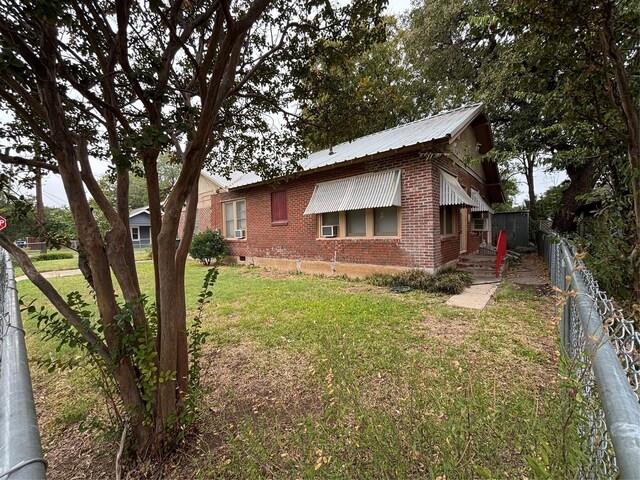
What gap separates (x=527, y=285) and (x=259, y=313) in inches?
258

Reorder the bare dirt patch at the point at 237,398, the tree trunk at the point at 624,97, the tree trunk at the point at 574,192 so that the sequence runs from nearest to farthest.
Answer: the bare dirt patch at the point at 237,398, the tree trunk at the point at 624,97, the tree trunk at the point at 574,192

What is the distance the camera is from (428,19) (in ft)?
39.5

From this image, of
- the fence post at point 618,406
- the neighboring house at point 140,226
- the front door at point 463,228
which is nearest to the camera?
the fence post at point 618,406

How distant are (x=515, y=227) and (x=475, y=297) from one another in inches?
557

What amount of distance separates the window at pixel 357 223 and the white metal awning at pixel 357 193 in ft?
2.12

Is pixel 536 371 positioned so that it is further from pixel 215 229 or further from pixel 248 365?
pixel 215 229

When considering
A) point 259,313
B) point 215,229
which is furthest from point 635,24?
point 215,229

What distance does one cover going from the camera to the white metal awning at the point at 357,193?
298 inches

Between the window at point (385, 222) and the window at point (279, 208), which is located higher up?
the window at point (279, 208)

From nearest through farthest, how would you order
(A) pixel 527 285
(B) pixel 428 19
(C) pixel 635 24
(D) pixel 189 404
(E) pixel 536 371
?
1. (D) pixel 189 404
2. (C) pixel 635 24
3. (E) pixel 536 371
4. (A) pixel 527 285
5. (B) pixel 428 19

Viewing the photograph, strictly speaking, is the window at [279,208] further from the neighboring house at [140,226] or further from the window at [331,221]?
the neighboring house at [140,226]

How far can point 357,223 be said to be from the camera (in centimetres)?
887

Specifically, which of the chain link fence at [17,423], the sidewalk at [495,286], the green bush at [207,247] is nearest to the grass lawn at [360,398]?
the sidewalk at [495,286]

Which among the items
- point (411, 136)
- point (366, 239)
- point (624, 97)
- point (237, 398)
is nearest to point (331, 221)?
point (366, 239)
